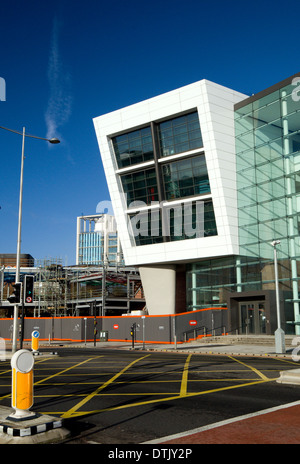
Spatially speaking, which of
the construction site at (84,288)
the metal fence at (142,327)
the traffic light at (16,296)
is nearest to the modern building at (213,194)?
the metal fence at (142,327)

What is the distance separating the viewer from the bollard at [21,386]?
805 cm

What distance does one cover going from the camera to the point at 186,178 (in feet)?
143

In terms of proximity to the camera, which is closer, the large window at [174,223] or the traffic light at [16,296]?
the traffic light at [16,296]

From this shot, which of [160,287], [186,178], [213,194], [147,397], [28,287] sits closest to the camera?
[147,397]

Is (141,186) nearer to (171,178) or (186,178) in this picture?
(171,178)

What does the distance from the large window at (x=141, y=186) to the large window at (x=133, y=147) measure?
127 centimetres

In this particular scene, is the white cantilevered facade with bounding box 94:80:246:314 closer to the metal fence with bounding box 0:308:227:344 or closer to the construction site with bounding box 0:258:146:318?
the metal fence with bounding box 0:308:227:344

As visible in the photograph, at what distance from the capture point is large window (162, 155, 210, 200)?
139ft

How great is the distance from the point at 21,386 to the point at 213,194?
3483cm

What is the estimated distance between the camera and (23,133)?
2655cm

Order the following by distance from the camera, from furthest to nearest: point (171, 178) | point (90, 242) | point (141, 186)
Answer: point (90, 242) → point (141, 186) → point (171, 178)

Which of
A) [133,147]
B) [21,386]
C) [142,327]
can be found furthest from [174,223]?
[21,386]

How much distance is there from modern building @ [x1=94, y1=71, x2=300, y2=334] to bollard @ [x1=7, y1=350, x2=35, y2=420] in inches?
1260

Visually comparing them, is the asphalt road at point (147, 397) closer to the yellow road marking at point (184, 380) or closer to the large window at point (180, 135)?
the yellow road marking at point (184, 380)
